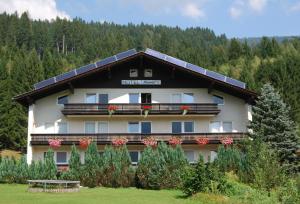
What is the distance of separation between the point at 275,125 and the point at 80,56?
110 metres

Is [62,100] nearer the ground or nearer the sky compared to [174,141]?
nearer the sky

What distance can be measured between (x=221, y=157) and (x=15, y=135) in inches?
1686

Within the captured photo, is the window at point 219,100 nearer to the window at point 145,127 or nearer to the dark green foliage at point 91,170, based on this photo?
the window at point 145,127

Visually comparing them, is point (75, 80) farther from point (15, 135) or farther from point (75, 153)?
point (15, 135)

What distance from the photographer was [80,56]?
141 meters

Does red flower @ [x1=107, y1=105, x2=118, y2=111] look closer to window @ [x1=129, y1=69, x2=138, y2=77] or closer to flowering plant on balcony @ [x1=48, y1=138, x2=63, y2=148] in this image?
window @ [x1=129, y1=69, x2=138, y2=77]

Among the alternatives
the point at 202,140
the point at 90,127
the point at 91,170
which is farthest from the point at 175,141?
the point at 91,170

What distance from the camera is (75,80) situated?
3906cm

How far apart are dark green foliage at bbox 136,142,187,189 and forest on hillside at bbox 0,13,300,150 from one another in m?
35.5

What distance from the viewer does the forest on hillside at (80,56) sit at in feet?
224

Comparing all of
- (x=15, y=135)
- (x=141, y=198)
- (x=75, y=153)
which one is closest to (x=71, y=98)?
(x=75, y=153)

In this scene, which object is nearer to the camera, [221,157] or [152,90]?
[221,157]

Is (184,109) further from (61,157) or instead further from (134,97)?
(61,157)

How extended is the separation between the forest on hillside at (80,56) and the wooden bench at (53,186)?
40.0 m
